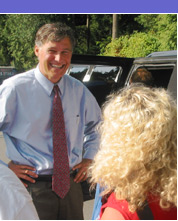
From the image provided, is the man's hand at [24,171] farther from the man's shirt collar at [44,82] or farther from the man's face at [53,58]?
the man's face at [53,58]

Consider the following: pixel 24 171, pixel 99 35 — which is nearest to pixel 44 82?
pixel 24 171

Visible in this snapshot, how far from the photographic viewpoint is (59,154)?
7.14 feet

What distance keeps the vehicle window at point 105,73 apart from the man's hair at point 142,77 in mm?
245

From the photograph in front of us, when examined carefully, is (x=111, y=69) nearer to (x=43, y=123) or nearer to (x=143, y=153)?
(x=43, y=123)

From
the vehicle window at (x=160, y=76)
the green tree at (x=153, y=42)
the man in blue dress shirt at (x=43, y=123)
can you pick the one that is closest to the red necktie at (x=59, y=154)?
the man in blue dress shirt at (x=43, y=123)

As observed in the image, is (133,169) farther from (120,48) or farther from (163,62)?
(120,48)

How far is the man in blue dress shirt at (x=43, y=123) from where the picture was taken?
2.12 metres

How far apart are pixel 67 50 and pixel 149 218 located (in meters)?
1.39

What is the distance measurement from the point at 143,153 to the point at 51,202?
1145 mm

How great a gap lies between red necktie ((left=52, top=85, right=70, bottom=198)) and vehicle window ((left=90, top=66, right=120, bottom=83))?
7.14 ft

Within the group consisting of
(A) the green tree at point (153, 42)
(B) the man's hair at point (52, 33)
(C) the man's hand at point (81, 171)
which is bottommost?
(C) the man's hand at point (81, 171)

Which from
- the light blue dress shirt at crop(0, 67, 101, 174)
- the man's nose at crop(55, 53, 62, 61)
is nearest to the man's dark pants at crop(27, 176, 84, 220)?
the light blue dress shirt at crop(0, 67, 101, 174)

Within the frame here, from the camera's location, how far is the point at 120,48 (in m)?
13.3

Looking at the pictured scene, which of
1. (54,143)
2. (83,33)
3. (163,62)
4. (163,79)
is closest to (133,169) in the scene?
(54,143)
